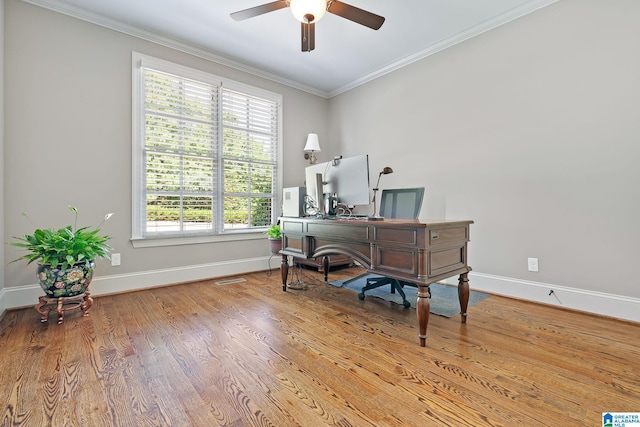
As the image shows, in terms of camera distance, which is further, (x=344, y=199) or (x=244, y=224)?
(x=244, y=224)

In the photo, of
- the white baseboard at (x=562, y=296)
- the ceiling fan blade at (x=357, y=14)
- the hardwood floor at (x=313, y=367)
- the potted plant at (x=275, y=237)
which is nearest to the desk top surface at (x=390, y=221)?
the potted plant at (x=275, y=237)

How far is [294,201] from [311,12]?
1.65 metres

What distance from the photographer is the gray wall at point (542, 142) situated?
2.27 m

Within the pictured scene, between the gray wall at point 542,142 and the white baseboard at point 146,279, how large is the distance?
244 cm

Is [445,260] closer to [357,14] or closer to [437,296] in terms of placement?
[437,296]

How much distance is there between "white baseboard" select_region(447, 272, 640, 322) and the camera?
2.23 m

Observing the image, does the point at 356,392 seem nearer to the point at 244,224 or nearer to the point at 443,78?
the point at 244,224

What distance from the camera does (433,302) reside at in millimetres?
2672

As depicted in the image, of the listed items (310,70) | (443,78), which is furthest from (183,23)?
(443,78)

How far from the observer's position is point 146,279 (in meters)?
3.12

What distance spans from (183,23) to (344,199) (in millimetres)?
2506

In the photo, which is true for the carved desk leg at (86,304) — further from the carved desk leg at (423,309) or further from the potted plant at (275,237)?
the carved desk leg at (423,309)

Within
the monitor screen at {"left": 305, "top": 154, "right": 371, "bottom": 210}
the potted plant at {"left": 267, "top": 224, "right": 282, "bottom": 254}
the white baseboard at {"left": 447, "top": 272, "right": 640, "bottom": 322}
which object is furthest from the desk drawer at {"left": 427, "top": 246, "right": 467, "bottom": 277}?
the potted plant at {"left": 267, "top": 224, "right": 282, "bottom": 254}

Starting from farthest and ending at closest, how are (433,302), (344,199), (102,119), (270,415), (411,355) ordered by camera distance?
(102,119), (433,302), (344,199), (411,355), (270,415)
